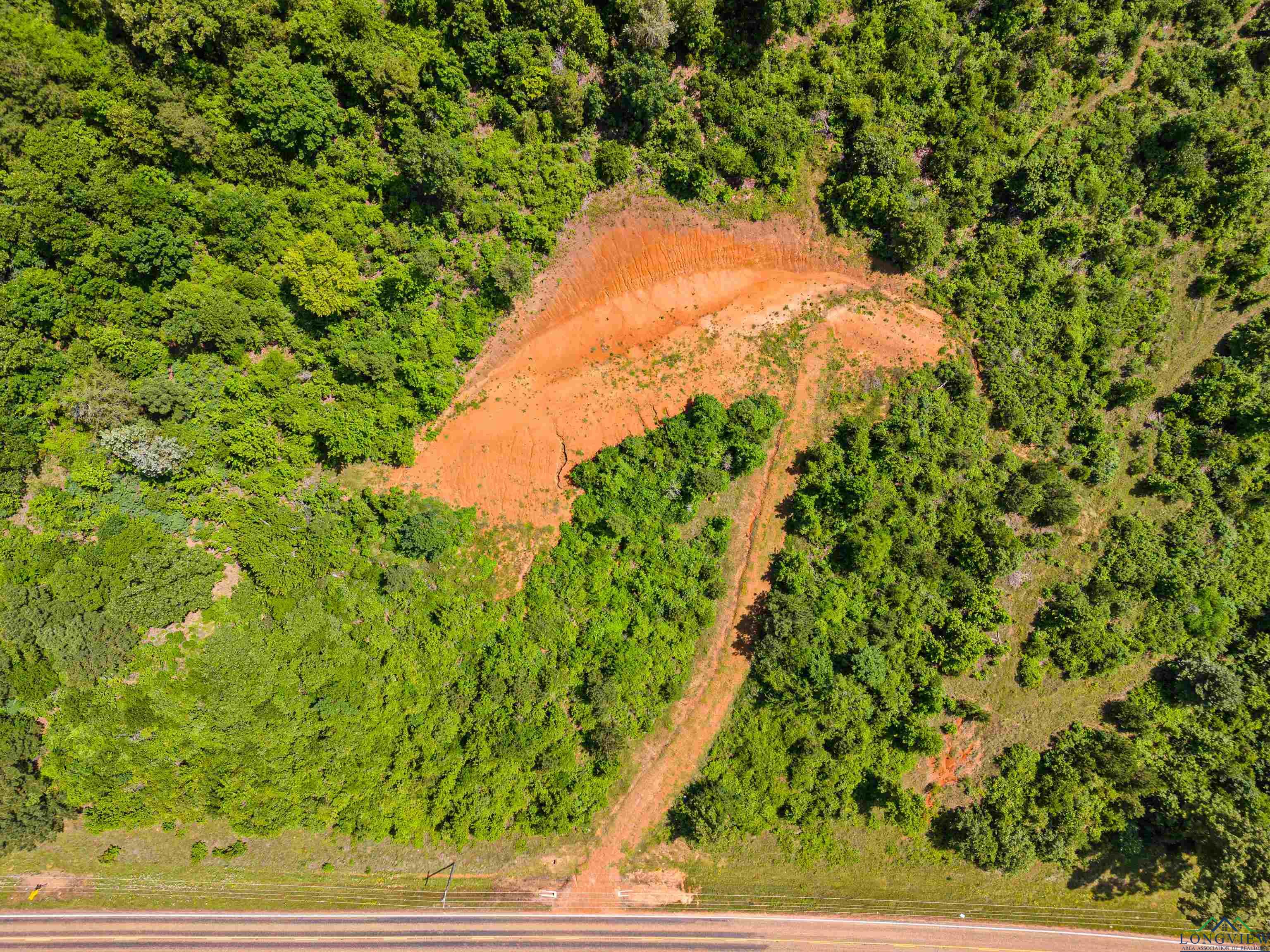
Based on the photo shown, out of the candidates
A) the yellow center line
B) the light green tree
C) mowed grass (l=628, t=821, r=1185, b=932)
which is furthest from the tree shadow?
the light green tree

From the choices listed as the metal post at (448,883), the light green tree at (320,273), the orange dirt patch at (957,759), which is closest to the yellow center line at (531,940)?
the metal post at (448,883)

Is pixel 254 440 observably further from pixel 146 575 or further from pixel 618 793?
pixel 618 793

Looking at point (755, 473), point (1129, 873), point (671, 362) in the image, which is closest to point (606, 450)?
point (671, 362)

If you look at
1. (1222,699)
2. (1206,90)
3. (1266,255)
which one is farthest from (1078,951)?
(1206,90)

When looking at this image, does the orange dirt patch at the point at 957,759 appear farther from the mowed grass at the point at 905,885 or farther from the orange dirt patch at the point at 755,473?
the orange dirt patch at the point at 755,473

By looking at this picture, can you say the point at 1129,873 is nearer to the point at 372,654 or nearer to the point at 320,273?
the point at 372,654
